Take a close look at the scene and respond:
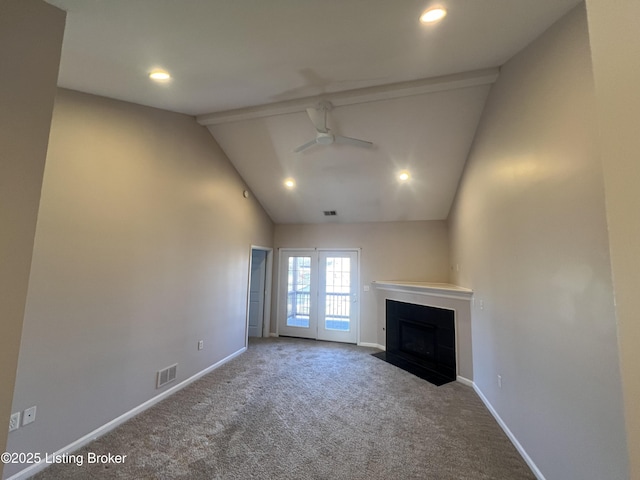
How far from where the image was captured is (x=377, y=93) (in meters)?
2.95

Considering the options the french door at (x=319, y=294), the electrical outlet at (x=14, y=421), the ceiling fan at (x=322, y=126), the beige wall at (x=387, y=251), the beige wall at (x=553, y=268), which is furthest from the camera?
the french door at (x=319, y=294)

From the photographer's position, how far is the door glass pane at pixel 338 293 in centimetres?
590

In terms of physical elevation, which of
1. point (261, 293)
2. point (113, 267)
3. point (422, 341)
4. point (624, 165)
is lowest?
point (422, 341)

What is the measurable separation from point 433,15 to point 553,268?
6.04 feet

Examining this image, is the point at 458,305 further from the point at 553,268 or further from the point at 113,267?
the point at 113,267

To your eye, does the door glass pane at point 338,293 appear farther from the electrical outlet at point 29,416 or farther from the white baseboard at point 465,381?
the electrical outlet at point 29,416

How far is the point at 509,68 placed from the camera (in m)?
2.53

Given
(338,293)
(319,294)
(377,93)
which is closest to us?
(377,93)

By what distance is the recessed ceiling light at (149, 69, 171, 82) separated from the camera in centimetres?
230

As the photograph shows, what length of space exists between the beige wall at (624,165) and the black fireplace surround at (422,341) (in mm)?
3824

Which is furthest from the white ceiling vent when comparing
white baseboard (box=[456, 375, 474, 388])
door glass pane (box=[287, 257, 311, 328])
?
white baseboard (box=[456, 375, 474, 388])

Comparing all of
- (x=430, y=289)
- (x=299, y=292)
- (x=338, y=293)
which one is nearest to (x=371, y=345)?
(x=338, y=293)

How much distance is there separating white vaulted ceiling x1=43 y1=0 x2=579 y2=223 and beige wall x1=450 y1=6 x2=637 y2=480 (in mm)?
459

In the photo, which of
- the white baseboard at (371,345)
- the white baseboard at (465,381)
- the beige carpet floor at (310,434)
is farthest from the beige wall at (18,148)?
the white baseboard at (371,345)
